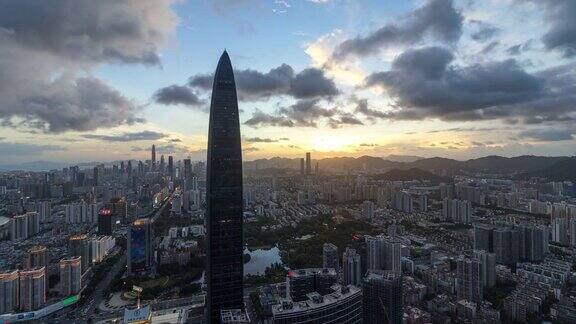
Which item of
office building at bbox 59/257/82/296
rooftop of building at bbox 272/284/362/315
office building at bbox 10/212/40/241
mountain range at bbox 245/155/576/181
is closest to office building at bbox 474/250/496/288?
rooftop of building at bbox 272/284/362/315

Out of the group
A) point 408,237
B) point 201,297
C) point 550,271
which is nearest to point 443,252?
point 408,237

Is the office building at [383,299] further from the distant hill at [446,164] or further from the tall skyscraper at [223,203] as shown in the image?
the distant hill at [446,164]

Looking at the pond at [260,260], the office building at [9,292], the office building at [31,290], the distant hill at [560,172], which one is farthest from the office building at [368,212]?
the distant hill at [560,172]

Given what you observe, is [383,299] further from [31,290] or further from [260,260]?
[31,290]

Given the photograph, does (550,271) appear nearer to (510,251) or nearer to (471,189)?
(510,251)

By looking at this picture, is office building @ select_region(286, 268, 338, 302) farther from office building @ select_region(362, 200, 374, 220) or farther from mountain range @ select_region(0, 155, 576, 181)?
mountain range @ select_region(0, 155, 576, 181)

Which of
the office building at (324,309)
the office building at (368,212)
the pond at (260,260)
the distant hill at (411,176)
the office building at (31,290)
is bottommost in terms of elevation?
the pond at (260,260)

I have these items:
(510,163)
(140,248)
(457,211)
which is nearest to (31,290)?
(140,248)
